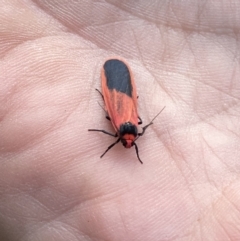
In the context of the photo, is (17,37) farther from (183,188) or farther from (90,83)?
(183,188)

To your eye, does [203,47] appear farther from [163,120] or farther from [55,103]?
[55,103]

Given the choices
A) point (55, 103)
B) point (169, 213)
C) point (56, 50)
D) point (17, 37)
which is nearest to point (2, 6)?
point (17, 37)

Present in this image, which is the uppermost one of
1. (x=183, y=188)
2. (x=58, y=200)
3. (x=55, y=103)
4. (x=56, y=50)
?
(x=56, y=50)

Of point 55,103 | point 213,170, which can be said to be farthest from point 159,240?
point 55,103

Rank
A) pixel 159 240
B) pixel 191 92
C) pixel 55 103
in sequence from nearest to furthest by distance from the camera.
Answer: pixel 159 240 < pixel 55 103 < pixel 191 92

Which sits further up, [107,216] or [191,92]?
[191,92]

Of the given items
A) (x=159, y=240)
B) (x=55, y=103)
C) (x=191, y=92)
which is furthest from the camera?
(x=191, y=92)

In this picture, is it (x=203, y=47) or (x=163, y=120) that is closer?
(x=163, y=120)
